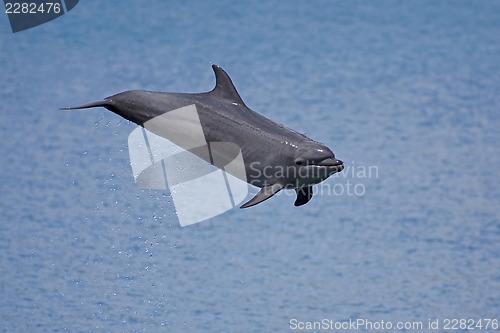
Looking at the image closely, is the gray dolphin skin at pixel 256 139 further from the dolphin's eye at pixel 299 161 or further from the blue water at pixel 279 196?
the blue water at pixel 279 196

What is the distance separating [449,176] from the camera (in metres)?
13.5

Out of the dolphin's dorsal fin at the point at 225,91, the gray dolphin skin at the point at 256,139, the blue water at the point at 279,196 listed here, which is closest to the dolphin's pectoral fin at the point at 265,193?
the gray dolphin skin at the point at 256,139

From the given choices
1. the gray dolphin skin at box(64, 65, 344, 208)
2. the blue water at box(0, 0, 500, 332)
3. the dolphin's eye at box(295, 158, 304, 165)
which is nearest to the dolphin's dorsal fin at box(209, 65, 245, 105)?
the gray dolphin skin at box(64, 65, 344, 208)

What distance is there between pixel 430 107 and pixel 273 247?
6.18 meters

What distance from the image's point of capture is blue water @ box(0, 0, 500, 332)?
9.89m

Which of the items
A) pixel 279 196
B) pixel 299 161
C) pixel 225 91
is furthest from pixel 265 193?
pixel 279 196

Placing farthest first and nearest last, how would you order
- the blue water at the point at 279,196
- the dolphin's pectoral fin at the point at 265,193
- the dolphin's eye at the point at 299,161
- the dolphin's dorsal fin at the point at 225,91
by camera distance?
the blue water at the point at 279,196 < the dolphin's dorsal fin at the point at 225,91 < the dolphin's eye at the point at 299,161 < the dolphin's pectoral fin at the point at 265,193

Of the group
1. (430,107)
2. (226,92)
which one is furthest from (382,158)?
(226,92)

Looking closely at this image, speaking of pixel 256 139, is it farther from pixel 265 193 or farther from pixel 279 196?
pixel 279 196

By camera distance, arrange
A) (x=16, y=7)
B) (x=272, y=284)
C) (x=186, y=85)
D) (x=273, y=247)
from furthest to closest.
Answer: (x=16, y=7)
(x=186, y=85)
(x=273, y=247)
(x=272, y=284)

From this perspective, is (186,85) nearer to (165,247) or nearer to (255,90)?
(255,90)

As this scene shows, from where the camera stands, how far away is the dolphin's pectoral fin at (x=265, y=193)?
21.1 ft

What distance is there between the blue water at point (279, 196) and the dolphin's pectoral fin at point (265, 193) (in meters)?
2.93

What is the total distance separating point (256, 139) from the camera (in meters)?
6.72
